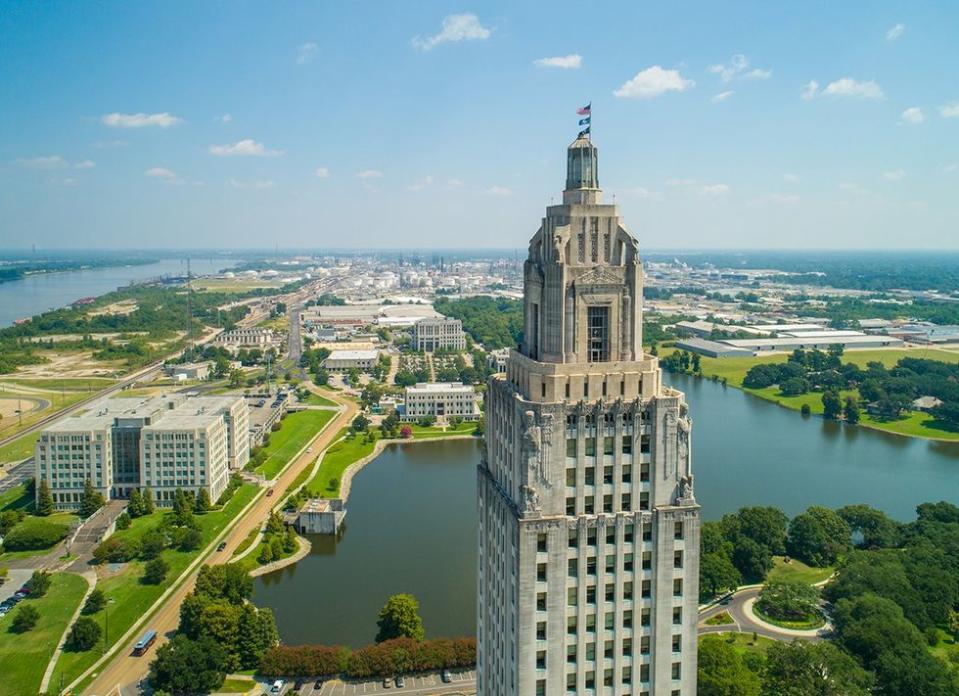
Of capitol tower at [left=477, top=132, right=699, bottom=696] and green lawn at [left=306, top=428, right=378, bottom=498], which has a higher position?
capitol tower at [left=477, top=132, right=699, bottom=696]

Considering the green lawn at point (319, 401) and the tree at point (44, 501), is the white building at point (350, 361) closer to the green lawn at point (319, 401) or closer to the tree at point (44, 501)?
the green lawn at point (319, 401)

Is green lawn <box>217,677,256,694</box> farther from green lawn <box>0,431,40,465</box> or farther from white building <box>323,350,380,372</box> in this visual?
white building <box>323,350,380,372</box>

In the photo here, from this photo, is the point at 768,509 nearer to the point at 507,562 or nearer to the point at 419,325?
the point at 507,562

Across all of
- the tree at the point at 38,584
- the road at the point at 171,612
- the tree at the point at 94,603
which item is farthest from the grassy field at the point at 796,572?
the tree at the point at 38,584

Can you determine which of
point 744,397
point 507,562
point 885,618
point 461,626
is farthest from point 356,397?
point 507,562

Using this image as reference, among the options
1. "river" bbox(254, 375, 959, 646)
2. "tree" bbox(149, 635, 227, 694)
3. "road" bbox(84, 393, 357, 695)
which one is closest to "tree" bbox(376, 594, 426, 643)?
"river" bbox(254, 375, 959, 646)

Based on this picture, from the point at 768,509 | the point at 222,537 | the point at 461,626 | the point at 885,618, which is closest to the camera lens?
the point at 885,618
